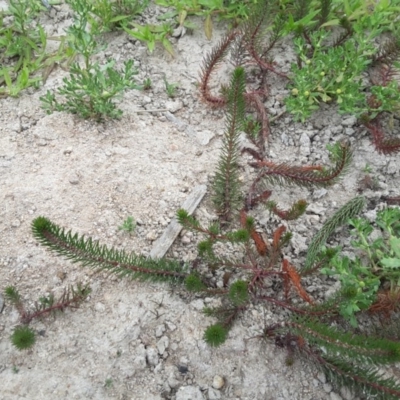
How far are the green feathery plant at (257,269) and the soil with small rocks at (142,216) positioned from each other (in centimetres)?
13

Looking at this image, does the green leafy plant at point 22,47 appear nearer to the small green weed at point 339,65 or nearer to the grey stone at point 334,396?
the small green weed at point 339,65

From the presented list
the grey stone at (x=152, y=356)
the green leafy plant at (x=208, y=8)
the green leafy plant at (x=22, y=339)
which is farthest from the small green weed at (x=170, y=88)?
the green leafy plant at (x=22, y=339)

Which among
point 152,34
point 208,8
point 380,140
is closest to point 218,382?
point 380,140

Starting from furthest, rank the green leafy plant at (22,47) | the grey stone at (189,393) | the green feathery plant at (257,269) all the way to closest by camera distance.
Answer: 1. the green leafy plant at (22,47)
2. the grey stone at (189,393)
3. the green feathery plant at (257,269)

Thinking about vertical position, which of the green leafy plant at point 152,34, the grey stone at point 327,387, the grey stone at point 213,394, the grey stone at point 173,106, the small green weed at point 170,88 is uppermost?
the green leafy plant at point 152,34

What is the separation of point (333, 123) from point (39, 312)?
2896 mm

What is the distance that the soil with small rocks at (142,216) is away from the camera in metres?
3.07

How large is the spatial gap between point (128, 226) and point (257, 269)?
1.00 m

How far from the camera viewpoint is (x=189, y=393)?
9.89ft

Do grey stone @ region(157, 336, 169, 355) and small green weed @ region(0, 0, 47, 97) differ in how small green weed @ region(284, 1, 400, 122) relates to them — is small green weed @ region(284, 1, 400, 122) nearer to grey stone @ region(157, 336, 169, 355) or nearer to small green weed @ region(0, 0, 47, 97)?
grey stone @ region(157, 336, 169, 355)

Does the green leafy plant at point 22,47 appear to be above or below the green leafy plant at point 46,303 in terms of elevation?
above

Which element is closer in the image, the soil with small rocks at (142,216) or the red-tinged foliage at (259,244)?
the soil with small rocks at (142,216)

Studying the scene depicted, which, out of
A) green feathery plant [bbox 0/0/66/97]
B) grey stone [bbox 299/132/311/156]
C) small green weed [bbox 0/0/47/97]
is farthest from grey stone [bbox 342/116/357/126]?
small green weed [bbox 0/0/47/97]

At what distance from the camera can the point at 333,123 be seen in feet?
14.2
